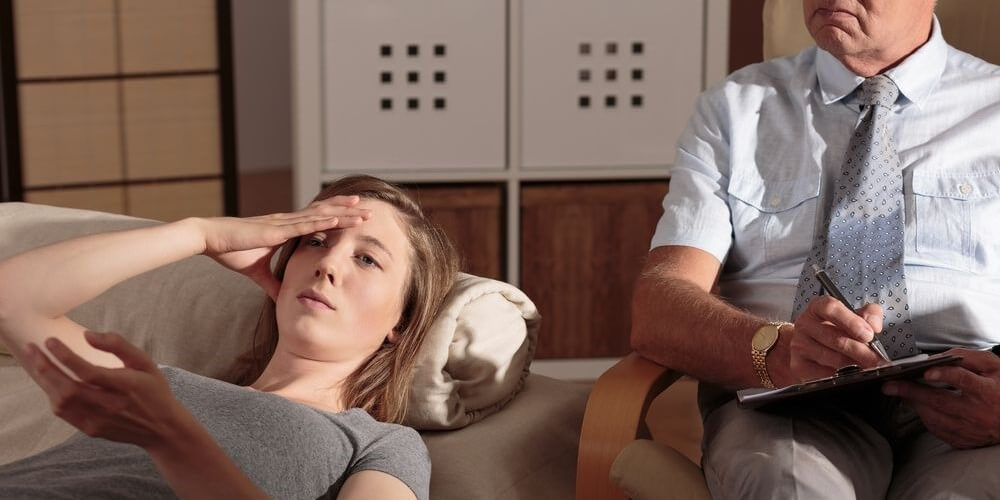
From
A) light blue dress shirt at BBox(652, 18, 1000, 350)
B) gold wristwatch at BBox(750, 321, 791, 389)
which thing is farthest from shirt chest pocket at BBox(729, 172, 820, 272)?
gold wristwatch at BBox(750, 321, 791, 389)

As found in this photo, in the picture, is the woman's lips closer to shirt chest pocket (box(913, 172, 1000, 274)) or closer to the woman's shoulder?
the woman's shoulder

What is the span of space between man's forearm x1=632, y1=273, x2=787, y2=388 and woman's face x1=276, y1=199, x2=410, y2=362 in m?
0.37

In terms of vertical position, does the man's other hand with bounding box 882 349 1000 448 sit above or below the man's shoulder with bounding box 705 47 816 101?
below

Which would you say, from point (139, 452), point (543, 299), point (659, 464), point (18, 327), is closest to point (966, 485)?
point (659, 464)

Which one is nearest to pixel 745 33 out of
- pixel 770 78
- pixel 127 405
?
pixel 770 78

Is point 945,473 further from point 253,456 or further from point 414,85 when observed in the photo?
point 414,85

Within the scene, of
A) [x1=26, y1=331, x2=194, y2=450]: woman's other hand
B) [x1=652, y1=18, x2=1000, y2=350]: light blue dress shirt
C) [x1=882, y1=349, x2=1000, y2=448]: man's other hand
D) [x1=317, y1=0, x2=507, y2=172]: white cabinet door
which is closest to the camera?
[x1=26, y1=331, x2=194, y2=450]: woman's other hand

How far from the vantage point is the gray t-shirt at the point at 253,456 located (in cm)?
152

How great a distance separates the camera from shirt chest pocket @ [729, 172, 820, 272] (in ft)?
6.65

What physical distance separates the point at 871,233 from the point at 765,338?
29 centimetres

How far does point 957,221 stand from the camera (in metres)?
1.98

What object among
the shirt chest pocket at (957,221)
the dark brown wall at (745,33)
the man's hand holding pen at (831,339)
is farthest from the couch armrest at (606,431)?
the dark brown wall at (745,33)

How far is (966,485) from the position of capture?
5.18 ft

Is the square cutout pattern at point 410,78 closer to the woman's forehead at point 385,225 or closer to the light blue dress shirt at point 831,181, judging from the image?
the light blue dress shirt at point 831,181
